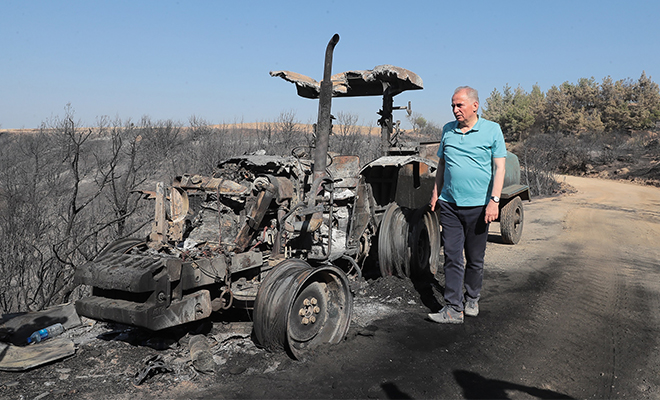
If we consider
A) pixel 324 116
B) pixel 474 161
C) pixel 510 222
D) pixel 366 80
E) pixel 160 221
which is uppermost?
pixel 366 80

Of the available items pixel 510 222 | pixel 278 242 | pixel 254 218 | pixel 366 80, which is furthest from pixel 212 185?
pixel 510 222

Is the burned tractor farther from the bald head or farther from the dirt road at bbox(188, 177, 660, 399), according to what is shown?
the bald head

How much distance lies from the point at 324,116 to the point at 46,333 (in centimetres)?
363

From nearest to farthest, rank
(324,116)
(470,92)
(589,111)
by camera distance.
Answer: (470,92), (324,116), (589,111)

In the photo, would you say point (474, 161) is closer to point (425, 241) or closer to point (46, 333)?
point (425, 241)

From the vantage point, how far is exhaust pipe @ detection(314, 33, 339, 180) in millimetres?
5039

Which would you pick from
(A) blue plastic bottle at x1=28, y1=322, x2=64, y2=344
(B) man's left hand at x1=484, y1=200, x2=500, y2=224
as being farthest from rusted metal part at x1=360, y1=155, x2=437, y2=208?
(A) blue plastic bottle at x1=28, y1=322, x2=64, y2=344

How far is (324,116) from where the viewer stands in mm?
5117

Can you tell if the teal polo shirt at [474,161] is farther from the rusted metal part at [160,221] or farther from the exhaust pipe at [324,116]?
the rusted metal part at [160,221]

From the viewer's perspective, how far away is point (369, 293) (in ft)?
18.6

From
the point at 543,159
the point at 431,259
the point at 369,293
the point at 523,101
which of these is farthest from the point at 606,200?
the point at 523,101

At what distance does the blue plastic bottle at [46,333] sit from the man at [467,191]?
3.77 metres

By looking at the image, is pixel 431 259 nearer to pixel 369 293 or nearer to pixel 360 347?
pixel 369 293

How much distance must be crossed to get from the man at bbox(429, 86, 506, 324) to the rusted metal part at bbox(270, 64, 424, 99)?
2.26 meters
